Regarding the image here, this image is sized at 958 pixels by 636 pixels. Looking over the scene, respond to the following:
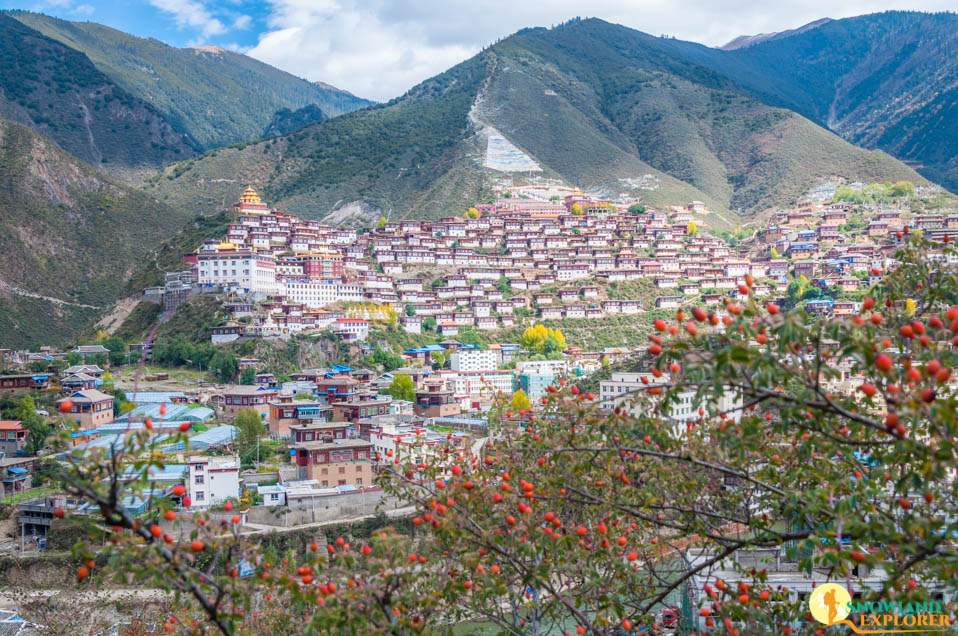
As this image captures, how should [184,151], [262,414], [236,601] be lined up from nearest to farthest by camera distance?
[236,601] < [262,414] < [184,151]

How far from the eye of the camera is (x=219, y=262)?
4512 centimetres

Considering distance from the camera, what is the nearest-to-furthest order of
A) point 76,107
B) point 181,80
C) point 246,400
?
point 246,400
point 76,107
point 181,80

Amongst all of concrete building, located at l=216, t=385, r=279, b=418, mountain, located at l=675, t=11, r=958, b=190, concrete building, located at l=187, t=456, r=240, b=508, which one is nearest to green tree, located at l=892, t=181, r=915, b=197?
mountain, located at l=675, t=11, r=958, b=190

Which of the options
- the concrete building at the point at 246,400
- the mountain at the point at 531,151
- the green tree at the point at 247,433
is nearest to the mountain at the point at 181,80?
the mountain at the point at 531,151

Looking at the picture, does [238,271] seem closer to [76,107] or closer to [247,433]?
[247,433]

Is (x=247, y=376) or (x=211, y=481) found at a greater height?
(x=247, y=376)

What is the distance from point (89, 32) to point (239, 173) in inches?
3563

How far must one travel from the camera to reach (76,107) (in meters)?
106

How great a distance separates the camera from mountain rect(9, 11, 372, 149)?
143250 mm

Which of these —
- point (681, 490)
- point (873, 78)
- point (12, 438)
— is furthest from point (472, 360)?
point (873, 78)

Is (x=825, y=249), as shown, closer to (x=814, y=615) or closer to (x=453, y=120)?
(x=453, y=120)

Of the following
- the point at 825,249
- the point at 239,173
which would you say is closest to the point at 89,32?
the point at 239,173

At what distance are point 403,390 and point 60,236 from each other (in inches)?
1607

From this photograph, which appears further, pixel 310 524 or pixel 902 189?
pixel 902 189
